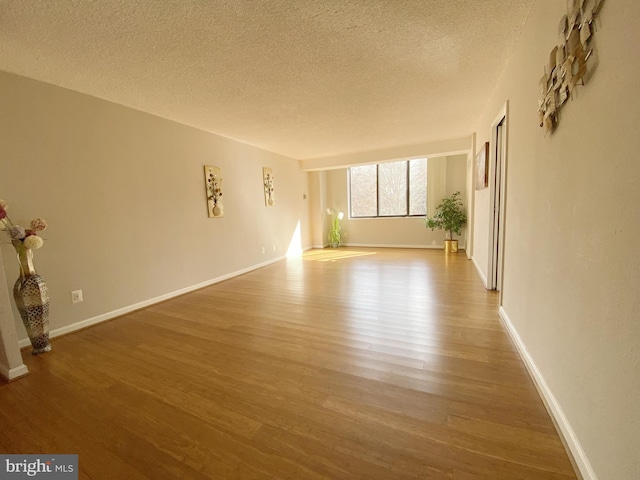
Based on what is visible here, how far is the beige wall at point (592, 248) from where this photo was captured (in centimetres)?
79

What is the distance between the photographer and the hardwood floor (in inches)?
43.9

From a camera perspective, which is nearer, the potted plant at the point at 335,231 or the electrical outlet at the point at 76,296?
the electrical outlet at the point at 76,296

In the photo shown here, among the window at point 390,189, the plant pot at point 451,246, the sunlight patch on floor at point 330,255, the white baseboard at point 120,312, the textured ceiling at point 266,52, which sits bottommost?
the white baseboard at point 120,312

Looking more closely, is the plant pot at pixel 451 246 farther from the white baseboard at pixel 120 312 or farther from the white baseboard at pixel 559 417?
the white baseboard at pixel 120 312

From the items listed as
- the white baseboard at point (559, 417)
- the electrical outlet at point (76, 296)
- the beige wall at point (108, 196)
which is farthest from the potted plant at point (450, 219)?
the electrical outlet at point (76, 296)

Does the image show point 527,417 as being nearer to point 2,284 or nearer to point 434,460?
point 434,460

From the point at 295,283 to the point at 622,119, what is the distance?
351 cm

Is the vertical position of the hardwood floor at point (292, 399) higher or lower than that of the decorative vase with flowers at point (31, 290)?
lower

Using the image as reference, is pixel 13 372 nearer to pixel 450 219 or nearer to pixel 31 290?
pixel 31 290

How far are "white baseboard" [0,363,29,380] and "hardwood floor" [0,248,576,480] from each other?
0.07 meters

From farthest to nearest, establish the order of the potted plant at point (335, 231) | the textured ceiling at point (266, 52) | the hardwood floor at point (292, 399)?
the potted plant at point (335, 231) < the textured ceiling at point (266, 52) < the hardwood floor at point (292, 399)

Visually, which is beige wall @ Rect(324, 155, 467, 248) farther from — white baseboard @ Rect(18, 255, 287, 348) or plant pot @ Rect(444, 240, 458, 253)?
white baseboard @ Rect(18, 255, 287, 348)

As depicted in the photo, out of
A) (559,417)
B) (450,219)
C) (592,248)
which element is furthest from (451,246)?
(592,248)

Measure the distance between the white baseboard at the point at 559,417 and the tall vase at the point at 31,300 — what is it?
341 centimetres
